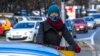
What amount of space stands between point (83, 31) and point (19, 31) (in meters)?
20.0

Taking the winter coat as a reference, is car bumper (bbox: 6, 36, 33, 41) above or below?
below

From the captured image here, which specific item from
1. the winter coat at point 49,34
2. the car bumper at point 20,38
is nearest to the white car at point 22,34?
the car bumper at point 20,38

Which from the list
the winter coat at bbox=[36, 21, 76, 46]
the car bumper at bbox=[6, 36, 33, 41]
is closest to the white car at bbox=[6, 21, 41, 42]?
the car bumper at bbox=[6, 36, 33, 41]

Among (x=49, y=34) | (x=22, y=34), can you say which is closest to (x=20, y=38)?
(x=22, y=34)

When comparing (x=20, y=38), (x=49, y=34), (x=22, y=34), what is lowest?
(x=20, y=38)

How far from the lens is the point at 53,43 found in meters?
7.86

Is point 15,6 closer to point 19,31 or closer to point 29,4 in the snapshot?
point 29,4

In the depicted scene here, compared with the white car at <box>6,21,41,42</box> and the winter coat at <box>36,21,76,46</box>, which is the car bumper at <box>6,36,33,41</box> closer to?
the white car at <box>6,21,41,42</box>

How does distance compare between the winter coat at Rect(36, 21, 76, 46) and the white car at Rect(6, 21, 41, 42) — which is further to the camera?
the white car at Rect(6, 21, 41, 42)

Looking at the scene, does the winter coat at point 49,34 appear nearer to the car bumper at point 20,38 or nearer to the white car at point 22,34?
the white car at point 22,34

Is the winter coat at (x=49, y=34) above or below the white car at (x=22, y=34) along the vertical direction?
above

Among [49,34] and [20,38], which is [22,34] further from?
[49,34]

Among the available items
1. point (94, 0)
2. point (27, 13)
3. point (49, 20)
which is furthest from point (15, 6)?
point (94, 0)

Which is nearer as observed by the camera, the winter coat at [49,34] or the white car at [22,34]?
the winter coat at [49,34]
